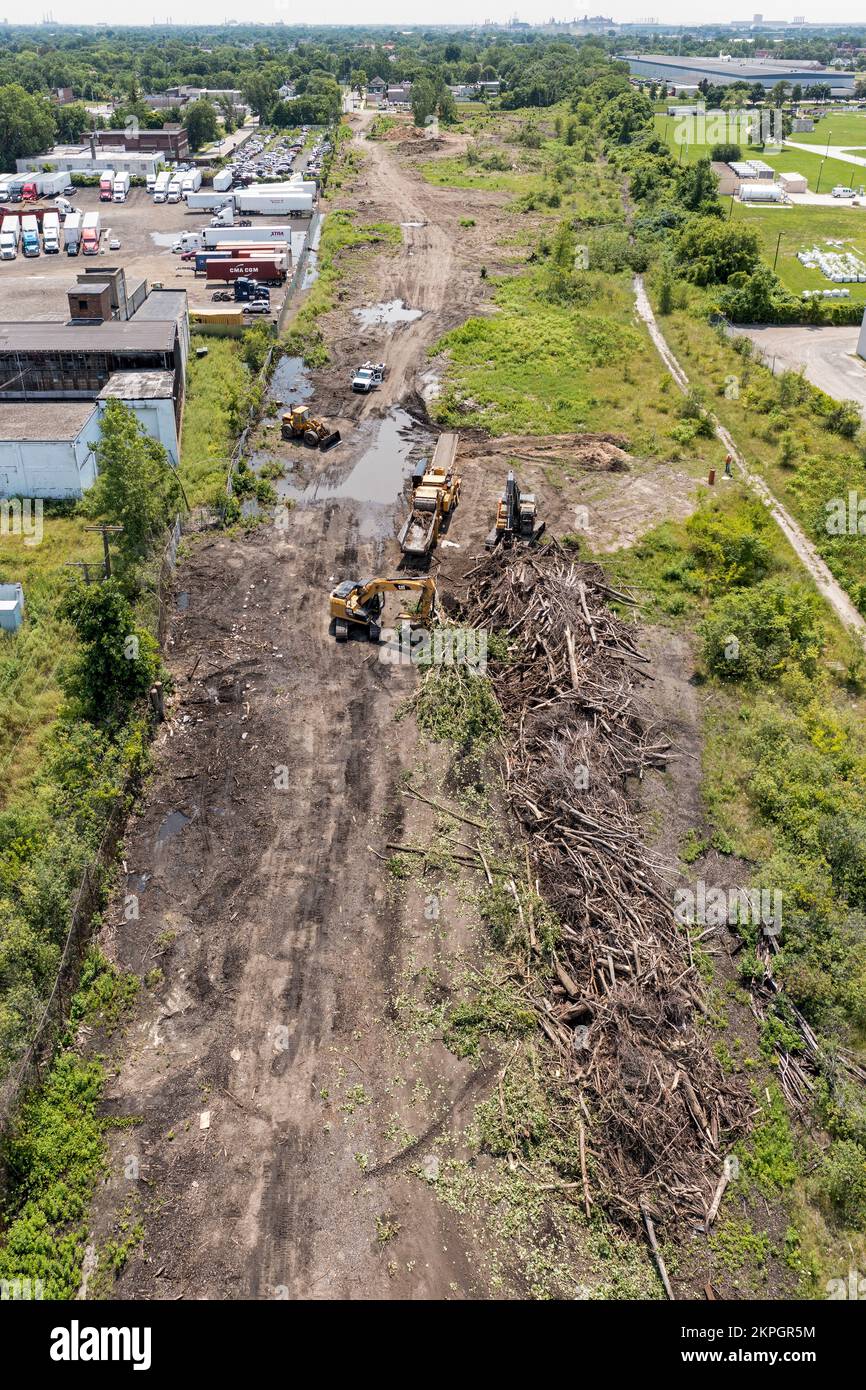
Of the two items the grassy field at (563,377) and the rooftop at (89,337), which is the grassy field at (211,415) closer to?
the rooftop at (89,337)

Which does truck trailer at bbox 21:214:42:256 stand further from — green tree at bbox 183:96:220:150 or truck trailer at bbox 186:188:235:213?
green tree at bbox 183:96:220:150

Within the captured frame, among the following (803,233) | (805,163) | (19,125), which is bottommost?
(803,233)

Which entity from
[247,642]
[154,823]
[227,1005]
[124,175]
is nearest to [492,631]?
[247,642]

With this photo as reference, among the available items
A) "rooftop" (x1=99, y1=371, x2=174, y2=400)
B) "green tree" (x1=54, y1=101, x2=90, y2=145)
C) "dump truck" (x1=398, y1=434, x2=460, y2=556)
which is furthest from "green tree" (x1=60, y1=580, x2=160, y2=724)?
"green tree" (x1=54, y1=101, x2=90, y2=145)

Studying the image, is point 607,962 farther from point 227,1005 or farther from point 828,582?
point 828,582

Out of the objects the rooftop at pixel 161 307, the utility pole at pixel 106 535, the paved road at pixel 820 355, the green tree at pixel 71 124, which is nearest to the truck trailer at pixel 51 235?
the rooftop at pixel 161 307

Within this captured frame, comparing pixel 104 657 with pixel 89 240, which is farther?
pixel 89 240

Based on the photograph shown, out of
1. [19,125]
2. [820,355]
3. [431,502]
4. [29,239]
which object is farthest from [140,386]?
[19,125]

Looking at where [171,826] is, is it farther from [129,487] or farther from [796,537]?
[796,537]
